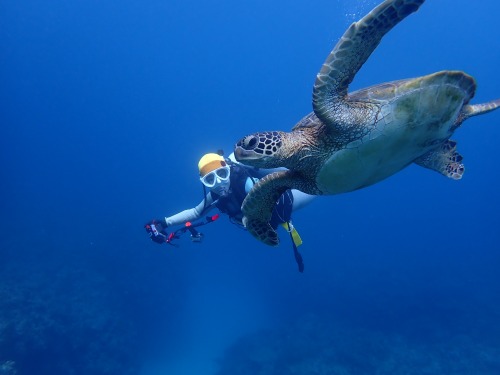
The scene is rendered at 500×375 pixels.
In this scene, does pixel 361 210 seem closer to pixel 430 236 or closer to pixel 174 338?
pixel 430 236

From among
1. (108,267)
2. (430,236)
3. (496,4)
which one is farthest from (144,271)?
(496,4)

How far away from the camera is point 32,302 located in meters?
13.3

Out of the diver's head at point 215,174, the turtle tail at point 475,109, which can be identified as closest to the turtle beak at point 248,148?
the turtle tail at point 475,109

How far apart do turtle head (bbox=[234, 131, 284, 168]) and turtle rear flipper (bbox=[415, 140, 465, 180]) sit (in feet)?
10.0

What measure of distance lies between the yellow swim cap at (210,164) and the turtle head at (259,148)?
3.53 m

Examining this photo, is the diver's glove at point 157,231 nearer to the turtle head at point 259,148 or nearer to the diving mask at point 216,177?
the diving mask at point 216,177

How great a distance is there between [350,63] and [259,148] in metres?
0.99

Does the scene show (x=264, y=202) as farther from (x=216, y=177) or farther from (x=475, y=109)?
(x=475, y=109)

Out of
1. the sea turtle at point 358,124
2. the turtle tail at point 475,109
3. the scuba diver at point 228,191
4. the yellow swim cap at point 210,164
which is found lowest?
the sea turtle at point 358,124

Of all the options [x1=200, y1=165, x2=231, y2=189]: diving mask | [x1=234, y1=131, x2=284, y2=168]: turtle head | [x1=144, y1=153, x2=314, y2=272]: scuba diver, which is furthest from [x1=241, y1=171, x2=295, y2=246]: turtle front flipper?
[x1=200, y1=165, x2=231, y2=189]: diving mask

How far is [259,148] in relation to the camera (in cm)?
289

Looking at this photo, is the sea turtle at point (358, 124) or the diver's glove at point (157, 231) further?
the diver's glove at point (157, 231)

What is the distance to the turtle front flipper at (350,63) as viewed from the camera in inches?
96.9

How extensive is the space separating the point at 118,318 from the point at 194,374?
14.1 feet
